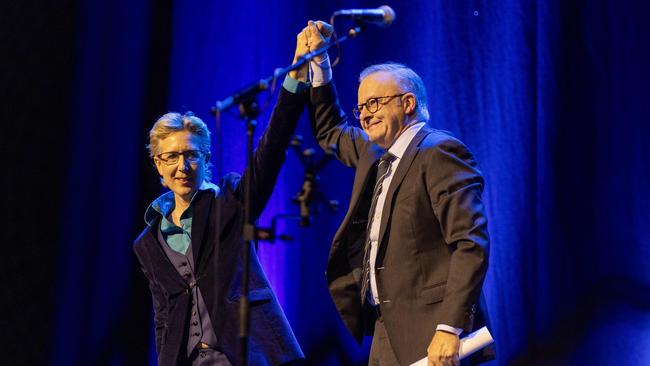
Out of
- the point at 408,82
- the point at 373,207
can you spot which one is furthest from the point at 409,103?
the point at 373,207

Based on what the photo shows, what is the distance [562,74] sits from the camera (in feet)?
10.3

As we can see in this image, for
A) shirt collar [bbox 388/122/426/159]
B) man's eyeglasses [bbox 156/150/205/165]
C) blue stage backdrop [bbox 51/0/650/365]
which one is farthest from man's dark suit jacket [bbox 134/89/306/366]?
blue stage backdrop [bbox 51/0/650/365]

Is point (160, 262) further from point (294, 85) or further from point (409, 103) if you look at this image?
point (409, 103)

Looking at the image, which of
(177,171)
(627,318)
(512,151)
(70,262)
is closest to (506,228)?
(512,151)

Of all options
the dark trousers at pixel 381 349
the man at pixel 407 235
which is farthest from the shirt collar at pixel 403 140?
the dark trousers at pixel 381 349

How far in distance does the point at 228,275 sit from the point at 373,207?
0.49 metres

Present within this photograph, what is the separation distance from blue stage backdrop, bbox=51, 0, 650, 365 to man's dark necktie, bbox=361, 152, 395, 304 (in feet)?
3.12

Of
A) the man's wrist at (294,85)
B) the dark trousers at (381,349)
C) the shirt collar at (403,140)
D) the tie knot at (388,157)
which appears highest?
the man's wrist at (294,85)

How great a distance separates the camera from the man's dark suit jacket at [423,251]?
2.08 meters

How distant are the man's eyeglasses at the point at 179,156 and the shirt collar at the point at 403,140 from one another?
2.18ft

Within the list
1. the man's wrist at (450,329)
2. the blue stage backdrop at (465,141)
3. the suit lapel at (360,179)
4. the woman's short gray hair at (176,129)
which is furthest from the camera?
the blue stage backdrop at (465,141)

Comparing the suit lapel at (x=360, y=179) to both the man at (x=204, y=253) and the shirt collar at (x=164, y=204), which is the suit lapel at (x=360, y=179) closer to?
the man at (x=204, y=253)

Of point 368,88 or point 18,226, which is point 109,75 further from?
point 368,88

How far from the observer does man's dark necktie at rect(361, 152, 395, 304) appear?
2.31 meters
